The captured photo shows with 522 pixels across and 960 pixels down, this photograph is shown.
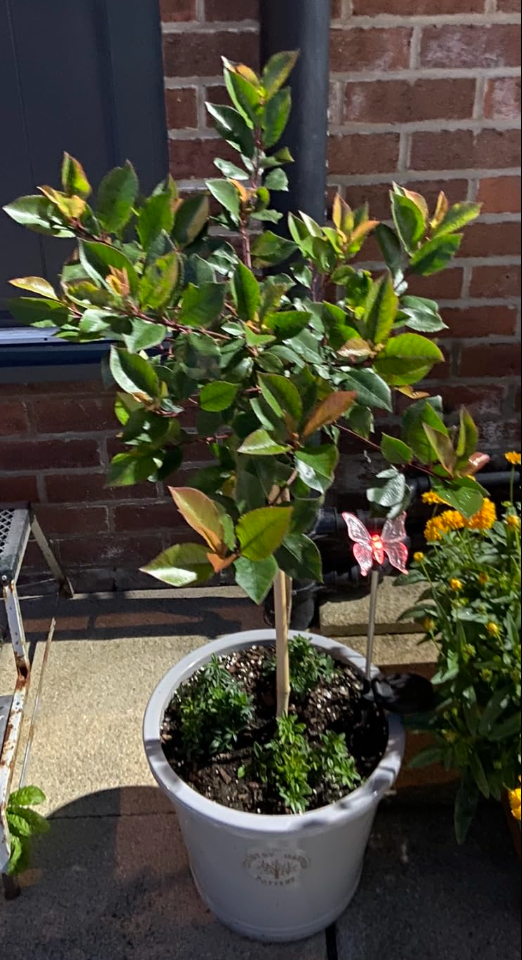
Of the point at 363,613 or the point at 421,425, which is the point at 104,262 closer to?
the point at 421,425

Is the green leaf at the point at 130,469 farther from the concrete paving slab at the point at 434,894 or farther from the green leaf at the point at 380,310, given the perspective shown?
the concrete paving slab at the point at 434,894

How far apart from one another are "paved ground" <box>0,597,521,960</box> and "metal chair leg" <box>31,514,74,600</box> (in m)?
0.28

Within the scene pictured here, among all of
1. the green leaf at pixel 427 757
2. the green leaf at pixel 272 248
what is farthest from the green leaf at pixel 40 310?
the green leaf at pixel 427 757

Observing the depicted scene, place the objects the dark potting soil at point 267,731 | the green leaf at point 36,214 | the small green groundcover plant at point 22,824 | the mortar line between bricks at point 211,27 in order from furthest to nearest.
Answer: the mortar line between bricks at point 211,27 → the small green groundcover plant at point 22,824 → the dark potting soil at point 267,731 → the green leaf at point 36,214

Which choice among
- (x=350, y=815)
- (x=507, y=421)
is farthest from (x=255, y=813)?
(x=507, y=421)

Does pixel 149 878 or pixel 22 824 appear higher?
pixel 22 824

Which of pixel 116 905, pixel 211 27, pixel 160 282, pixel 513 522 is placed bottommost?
pixel 116 905

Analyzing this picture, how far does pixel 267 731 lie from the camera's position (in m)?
1.56

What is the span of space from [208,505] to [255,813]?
0.68 m

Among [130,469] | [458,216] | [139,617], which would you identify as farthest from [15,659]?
[458,216]

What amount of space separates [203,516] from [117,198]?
44 centimetres

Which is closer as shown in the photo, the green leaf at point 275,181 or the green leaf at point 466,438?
the green leaf at point 466,438

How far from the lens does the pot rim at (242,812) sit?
52.3 inches

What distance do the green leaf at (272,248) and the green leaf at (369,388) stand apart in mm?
292
